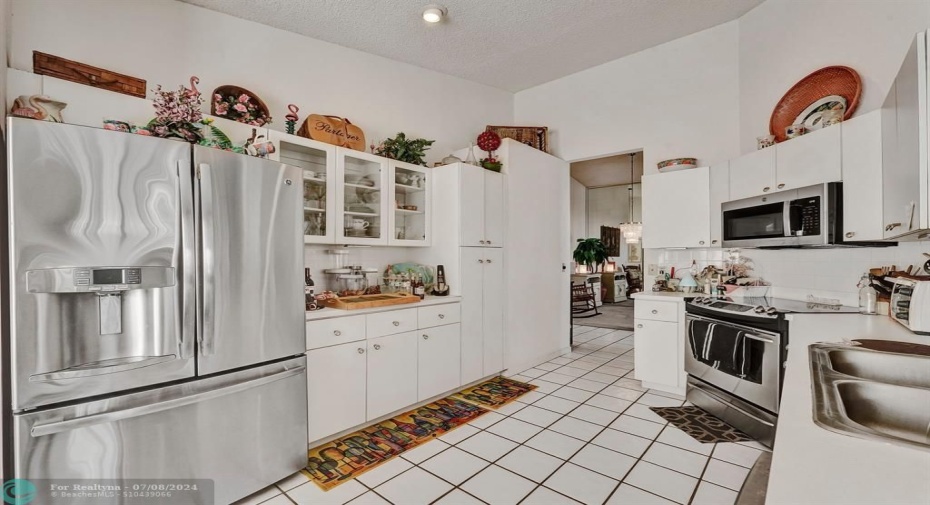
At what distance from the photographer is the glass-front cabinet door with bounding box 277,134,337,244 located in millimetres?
2799

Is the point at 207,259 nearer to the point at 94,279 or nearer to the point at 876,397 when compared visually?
the point at 94,279

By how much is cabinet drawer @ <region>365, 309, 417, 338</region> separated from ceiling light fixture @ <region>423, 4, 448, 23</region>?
2.26m

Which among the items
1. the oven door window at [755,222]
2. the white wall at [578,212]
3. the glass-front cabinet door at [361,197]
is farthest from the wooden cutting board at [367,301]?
the white wall at [578,212]

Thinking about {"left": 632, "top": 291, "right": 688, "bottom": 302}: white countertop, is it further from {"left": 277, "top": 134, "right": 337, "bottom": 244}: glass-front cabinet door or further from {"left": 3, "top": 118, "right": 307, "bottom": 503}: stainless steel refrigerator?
{"left": 3, "top": 118, "right": 307, "bottom": 503}: stainless steel refrigerator

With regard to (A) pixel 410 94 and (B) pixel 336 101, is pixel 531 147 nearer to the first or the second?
(A) pixel 410 94

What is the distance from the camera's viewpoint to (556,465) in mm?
2234

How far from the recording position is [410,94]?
12.8 feet

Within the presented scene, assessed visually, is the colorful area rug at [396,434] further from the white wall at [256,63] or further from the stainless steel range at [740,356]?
the white wall at [256,63]

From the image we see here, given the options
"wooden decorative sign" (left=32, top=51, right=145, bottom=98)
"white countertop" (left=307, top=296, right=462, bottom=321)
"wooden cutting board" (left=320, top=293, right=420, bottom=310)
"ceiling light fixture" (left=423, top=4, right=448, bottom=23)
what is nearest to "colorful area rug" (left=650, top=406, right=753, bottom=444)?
"white countertop" (left=307, top=296, right=462, bottom=321)

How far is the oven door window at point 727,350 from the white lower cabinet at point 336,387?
2.42 metres

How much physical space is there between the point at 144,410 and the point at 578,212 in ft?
29.9

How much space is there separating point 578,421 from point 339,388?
5.46 ft

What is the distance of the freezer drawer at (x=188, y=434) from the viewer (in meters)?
1.49

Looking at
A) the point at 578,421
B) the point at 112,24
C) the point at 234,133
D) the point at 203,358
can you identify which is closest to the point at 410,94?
the point at 234,133
